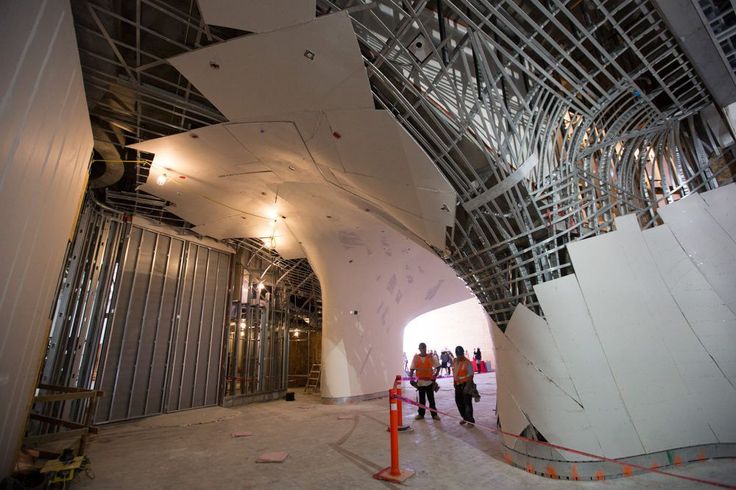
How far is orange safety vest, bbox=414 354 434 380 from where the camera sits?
7047mm

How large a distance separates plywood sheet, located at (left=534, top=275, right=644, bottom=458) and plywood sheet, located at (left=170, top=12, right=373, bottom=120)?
3205 millimetres

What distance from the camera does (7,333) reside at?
9.71 feet

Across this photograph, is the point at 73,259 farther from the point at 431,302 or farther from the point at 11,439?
the point at 431,302

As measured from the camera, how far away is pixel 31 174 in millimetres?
2744

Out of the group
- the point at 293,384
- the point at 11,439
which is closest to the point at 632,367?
the point at 11,439

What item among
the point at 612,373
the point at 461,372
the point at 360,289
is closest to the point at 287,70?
the point at 612,373

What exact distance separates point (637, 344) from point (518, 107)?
3.21m

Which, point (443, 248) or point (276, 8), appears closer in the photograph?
point (276, 8)

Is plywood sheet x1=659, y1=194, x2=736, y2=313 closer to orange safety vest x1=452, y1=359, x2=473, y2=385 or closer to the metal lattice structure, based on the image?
the metal lattice structure

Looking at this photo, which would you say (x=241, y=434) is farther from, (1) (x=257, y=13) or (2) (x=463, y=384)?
(1) (x=257, y=13)

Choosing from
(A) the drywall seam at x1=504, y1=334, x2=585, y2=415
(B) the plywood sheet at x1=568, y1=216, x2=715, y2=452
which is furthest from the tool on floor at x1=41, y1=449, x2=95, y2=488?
(B) the plywood sheet at x1=568, y1=216, x2=715, y2=452

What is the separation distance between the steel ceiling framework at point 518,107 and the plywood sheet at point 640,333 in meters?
0.28

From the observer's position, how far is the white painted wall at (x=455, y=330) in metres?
23.3

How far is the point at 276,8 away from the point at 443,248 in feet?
12.4
